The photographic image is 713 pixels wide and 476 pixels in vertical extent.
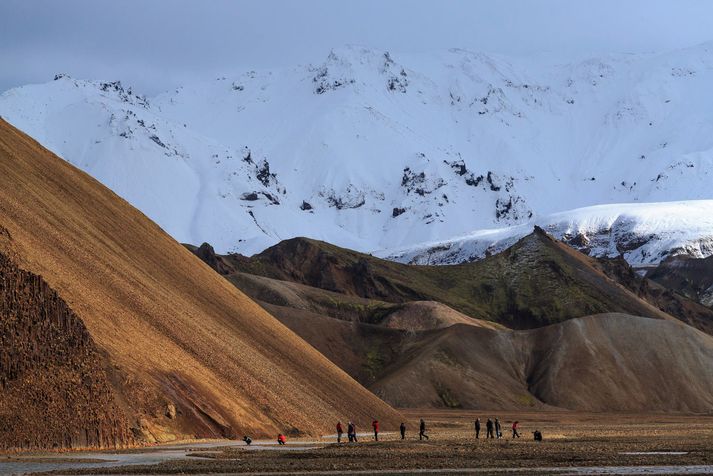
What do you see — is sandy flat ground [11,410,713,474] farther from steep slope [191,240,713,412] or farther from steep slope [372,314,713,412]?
steep slope [191,240,713,412]

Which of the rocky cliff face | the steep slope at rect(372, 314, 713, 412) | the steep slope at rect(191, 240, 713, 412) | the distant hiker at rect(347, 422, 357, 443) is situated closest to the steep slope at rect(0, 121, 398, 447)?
the rocky cliff face

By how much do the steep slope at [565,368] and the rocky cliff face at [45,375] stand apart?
290 feet

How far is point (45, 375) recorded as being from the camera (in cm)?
5725

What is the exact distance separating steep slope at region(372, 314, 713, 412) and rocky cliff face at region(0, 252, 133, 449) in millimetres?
88252

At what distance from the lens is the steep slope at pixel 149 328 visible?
220 feet

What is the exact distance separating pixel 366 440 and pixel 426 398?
72.0 m

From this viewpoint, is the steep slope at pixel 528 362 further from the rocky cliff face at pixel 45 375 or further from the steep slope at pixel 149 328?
the rocky cliff face at pixel 45 375

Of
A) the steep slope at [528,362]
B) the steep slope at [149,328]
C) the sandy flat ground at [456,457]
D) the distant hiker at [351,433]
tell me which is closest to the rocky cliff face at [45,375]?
the steep slope at [149,328]

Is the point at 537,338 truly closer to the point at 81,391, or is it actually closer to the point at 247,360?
the point at 247,360

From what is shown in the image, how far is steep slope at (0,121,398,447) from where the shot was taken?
220 feet

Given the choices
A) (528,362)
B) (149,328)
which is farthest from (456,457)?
(528,362)

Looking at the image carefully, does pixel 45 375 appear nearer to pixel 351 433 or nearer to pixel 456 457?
pixel 456 457

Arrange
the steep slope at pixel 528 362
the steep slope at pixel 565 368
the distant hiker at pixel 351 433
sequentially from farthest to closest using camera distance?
the steep slope at pixel 528 362, the steep slope at pixel 565 368, the distant hiker at pixel 351 433

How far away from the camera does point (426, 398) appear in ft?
488
